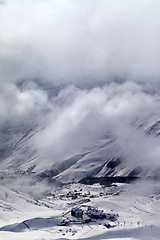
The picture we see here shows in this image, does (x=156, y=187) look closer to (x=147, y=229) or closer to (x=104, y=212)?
(x=104, y=212)

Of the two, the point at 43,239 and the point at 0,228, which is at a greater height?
the point at 0,228

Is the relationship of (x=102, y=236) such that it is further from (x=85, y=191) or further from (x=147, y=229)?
(x=85, y=191)

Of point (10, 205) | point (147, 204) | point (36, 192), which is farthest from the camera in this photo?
point (36, 192)

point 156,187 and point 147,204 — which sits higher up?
point 156,187

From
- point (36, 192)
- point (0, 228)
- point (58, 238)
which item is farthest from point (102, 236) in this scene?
point (36, 192)

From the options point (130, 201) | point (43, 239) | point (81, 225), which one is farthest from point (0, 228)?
point (130, 201)

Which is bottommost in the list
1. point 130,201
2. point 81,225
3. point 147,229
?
point 147,229

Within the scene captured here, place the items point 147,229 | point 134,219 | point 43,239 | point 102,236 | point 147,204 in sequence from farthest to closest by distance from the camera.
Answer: point 147,204 → point 134,219 → point 147,229 → point 102,236 → point 43,239

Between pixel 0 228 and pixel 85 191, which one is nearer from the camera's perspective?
pixel 0 228

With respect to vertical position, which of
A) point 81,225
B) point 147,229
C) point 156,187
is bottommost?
point 147,229
